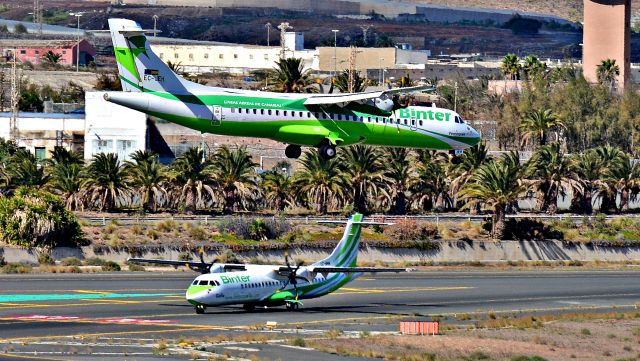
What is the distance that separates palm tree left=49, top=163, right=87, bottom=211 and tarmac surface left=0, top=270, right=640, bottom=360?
1830cm

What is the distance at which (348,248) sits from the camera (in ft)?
244

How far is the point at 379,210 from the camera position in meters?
111

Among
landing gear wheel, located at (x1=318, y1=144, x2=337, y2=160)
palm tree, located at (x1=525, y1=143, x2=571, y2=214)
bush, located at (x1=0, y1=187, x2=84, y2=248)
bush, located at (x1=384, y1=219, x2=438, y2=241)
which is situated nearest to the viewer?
landing gear wheel, located at (x1=318, y1=144, x2=337, y2=160)

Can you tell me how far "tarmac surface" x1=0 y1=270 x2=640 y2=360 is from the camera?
5478cm

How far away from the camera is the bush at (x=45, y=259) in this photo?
88.6 metres

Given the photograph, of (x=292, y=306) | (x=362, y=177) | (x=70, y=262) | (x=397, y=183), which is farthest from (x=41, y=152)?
(x=292, y=306)

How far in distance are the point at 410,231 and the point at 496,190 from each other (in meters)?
8.99

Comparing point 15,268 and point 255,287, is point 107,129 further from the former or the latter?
point 255,287

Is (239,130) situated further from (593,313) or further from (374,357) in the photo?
(374,357)

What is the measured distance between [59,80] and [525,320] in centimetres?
12678

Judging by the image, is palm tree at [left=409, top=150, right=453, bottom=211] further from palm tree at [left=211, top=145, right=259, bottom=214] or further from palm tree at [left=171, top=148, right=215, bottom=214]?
palm tree at [left=171, top=148, right=215, bottom=214]

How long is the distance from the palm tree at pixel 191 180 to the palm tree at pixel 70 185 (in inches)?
250

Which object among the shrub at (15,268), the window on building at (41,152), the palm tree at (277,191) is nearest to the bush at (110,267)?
the shrub at (15,268)

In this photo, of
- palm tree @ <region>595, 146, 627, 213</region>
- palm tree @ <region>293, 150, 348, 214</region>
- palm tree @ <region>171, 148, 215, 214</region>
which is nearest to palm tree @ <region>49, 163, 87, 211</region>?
palm tree @ <region>171, 148, 215, 214</region>
